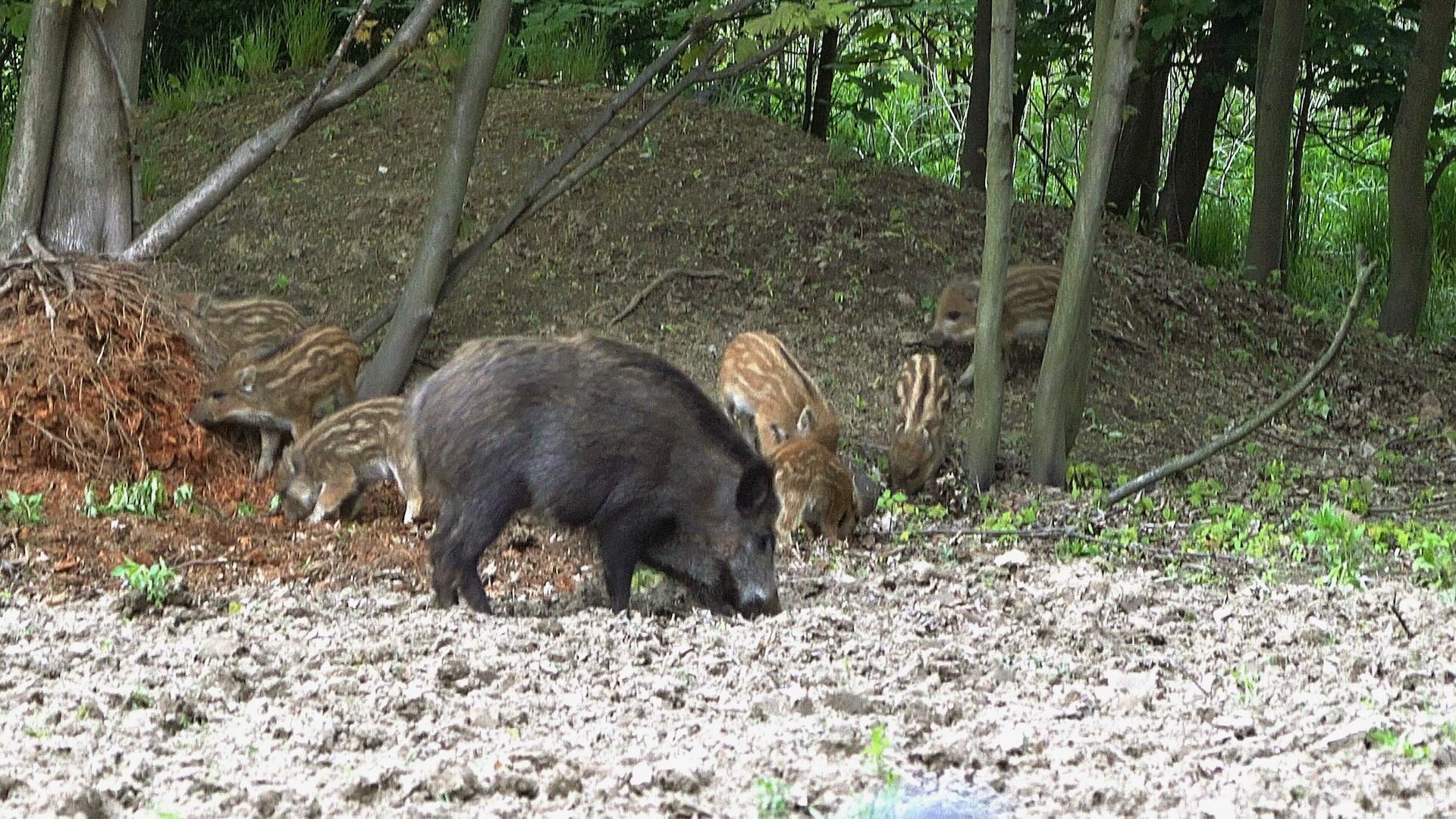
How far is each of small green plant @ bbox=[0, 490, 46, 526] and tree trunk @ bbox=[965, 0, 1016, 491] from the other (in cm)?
368

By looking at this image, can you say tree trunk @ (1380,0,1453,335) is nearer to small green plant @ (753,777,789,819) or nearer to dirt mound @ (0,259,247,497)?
dirt mound @ (0,259,247,497)

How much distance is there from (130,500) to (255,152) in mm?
1825

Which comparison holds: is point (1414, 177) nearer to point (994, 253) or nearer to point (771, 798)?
point (994, 253)

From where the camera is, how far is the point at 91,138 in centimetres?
735

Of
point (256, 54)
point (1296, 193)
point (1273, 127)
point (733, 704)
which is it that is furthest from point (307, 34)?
point (733, 704)

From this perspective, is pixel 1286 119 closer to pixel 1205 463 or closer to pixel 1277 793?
pixel 1205 463

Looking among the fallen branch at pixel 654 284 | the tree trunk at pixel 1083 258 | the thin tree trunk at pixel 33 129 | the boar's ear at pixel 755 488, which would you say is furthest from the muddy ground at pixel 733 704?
the fallen branch at pixel 654 284

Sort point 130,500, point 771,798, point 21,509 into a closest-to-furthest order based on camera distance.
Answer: point 771,798, point 21,509, point 130,500

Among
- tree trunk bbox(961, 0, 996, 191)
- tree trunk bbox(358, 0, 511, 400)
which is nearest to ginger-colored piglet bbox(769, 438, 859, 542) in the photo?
tree trunk bbox(358, 0, 511, 400)

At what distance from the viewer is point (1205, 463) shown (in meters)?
7.93

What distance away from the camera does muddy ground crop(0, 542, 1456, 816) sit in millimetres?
3010

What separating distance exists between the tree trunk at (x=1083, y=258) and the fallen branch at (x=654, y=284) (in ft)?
7.36

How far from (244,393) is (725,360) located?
2141mm

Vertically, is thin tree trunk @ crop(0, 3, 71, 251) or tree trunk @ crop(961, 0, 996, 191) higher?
tree trunk @ crop(961, 0, 996, 191)
